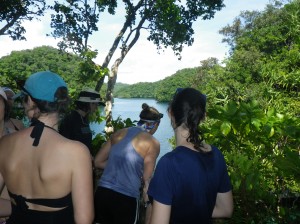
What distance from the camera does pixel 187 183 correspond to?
155 centimetres

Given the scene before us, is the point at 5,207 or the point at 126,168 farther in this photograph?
the point at 126,168

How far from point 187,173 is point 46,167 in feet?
2.34

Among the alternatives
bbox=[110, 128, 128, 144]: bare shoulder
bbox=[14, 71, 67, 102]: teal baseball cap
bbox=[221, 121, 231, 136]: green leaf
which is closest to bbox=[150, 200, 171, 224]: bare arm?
bbox=[14, 71, 67, 102]: teal baseball cap

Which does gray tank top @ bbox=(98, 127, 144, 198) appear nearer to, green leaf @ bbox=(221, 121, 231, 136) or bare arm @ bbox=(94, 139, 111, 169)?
bare arm @ bbox=(94, 139, 111, 169)

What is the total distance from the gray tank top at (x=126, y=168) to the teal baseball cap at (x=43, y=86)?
3.95 feet

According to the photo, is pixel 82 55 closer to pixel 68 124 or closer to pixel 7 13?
pixel 7 13

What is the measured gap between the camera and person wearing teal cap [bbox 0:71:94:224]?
1.52m

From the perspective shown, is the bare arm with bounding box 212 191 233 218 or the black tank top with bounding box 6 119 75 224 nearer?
the black tank top with bounding box 6 119 75 224

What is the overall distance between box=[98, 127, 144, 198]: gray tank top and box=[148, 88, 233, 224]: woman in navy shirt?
110cm

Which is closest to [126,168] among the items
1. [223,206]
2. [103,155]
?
[103,155]

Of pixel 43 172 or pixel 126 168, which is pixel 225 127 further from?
pixel 43 172

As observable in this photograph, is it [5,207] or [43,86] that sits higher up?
[43,86]

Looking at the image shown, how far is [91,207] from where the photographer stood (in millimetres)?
1616

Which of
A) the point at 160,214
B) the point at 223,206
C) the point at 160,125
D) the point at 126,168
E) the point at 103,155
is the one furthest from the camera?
the point at 160,125
